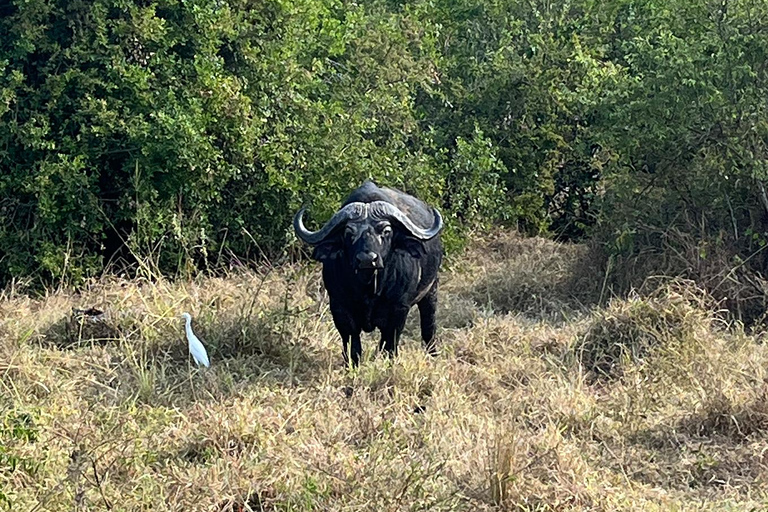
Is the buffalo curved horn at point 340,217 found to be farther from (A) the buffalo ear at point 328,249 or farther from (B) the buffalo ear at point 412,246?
(B) the buffalo ear at point 412,246

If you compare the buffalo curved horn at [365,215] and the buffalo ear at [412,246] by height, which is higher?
the buffalo curved horn at [365,215]

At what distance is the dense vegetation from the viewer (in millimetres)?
8320

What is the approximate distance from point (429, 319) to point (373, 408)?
170 centimetres

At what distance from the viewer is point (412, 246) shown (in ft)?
21.0

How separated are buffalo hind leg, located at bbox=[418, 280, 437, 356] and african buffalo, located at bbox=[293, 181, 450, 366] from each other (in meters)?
0.33

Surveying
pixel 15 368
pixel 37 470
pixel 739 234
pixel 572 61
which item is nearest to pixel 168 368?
pixel 15 368

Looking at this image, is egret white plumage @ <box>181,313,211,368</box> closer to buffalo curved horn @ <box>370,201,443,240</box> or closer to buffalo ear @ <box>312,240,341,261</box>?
buffalo ear @ <box>312,240,341,261</box>

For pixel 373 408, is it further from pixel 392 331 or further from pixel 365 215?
pixel 365 215

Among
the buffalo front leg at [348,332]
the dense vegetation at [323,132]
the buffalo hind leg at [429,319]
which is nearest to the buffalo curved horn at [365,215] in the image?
the buffalo front leg at [348,332]

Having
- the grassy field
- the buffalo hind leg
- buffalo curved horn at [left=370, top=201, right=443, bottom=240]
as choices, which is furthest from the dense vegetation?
buffalo curved horn at [left=370, top=201, right=443, bottom=240]

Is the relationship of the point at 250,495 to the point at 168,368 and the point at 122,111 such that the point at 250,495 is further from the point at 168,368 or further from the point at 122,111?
the point at 122,111

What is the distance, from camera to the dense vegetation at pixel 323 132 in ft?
27.3

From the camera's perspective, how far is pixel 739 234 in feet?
27.7

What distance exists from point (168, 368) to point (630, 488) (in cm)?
312
